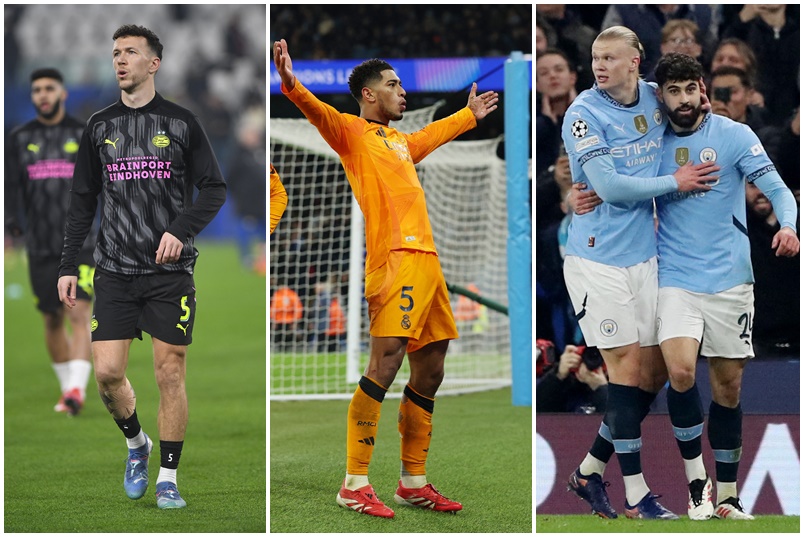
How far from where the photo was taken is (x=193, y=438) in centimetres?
597

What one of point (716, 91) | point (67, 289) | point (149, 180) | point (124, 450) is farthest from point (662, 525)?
point (124, 450)

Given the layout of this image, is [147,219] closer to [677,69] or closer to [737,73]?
[677,69]

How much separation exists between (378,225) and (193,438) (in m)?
2.33

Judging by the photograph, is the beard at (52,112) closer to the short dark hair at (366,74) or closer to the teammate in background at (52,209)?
the teammate in background at (52,209)

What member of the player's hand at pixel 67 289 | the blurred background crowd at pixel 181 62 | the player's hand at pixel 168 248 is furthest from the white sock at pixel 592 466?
the blurred background crowd at pixel 181 62

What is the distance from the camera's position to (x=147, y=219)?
13.6 ft

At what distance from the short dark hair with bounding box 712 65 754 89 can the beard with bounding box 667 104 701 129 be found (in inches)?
16.6

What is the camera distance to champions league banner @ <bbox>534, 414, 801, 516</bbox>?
4.36 m

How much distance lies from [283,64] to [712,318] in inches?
71.7

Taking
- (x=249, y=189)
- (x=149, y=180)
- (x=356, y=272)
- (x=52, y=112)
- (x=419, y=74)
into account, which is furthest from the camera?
(x=249, y=189)

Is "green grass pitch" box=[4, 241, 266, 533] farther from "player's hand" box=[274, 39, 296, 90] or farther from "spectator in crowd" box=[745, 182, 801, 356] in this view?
"spectator in crowd" box=[745, 182, 801, 356]

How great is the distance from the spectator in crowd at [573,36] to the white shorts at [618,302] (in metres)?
0.79

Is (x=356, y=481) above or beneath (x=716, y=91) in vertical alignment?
beneath

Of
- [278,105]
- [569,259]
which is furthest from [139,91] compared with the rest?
[278,105]
